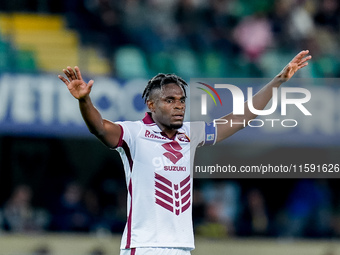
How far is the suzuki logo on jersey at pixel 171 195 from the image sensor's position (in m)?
6.46

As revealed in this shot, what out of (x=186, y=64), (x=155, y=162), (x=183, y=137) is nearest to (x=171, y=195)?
(x=155, y=162)

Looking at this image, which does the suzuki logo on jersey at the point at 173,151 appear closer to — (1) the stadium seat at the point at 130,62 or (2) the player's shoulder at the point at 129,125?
(2) the player's shoulder at the point at 129,125

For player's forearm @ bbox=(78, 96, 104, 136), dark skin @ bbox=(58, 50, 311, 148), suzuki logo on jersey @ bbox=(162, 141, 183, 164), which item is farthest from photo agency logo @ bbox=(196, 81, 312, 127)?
player's forearm @ bbox=(78, 96, 104, 136)

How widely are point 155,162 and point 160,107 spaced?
51 cm

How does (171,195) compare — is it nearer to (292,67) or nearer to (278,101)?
(292,67)

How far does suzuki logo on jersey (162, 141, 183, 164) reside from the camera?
662cm

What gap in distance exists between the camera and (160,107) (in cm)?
674

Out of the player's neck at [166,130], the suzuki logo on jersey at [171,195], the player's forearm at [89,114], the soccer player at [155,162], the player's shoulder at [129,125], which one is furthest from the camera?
the player's neck at [166,130]

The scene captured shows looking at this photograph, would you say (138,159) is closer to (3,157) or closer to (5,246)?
(5,246)

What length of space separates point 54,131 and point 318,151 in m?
5.73

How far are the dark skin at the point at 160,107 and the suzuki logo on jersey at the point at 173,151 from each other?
95 millimetres

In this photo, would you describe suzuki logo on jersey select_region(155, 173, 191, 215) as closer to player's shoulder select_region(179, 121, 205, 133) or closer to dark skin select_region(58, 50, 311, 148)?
dark skin select_region(58, 50, 311, 148)

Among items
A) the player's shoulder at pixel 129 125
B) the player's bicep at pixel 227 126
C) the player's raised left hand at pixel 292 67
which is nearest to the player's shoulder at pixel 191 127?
the player's bicep at pixel 227 126

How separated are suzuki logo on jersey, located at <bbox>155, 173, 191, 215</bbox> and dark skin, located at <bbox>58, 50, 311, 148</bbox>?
0.48 meters
